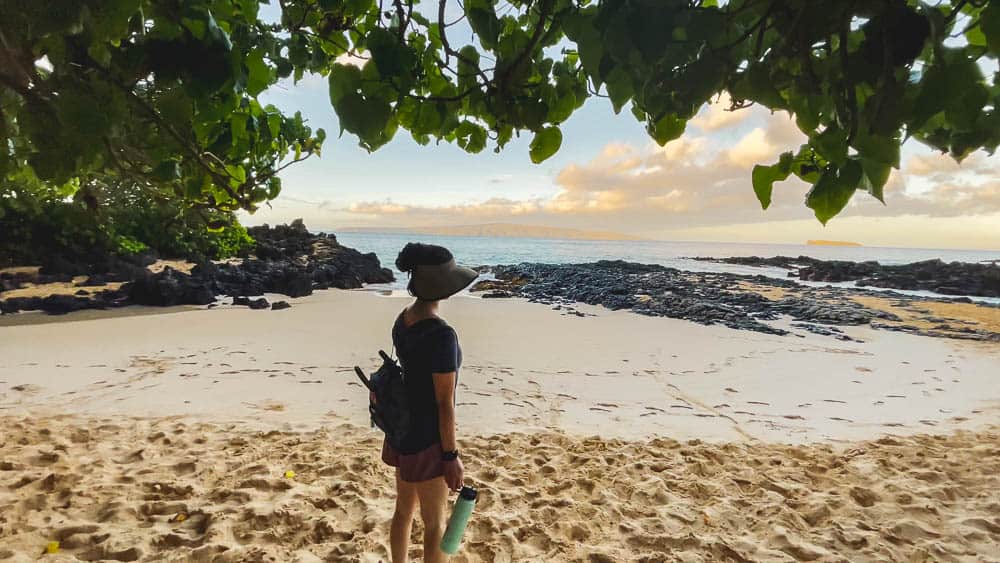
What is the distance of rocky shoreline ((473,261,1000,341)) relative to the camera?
39.3 ft

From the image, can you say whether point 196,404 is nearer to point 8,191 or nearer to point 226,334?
point 226,334

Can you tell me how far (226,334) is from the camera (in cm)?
888

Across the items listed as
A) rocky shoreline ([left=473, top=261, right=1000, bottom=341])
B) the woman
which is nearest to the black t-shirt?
the woman

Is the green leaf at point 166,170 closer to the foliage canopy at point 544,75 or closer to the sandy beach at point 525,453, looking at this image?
the foliage canopy at point 544,75

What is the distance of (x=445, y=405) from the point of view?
2.29m

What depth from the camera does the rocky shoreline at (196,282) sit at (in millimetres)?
10930

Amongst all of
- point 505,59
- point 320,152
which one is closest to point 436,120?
point 505,59

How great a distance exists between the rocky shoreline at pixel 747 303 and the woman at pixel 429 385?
414 inches

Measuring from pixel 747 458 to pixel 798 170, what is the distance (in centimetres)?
407

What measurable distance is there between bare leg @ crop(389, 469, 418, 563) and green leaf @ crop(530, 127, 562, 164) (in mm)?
1637

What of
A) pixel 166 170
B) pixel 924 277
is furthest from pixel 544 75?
pixel 924 277

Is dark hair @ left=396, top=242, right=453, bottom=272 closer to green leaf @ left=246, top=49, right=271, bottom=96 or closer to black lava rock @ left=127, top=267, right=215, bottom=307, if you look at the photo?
green leaf @ left=246, top=49, right=271, bottom=96

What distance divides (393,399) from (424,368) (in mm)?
205

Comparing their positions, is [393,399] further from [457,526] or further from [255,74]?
[255,74]
